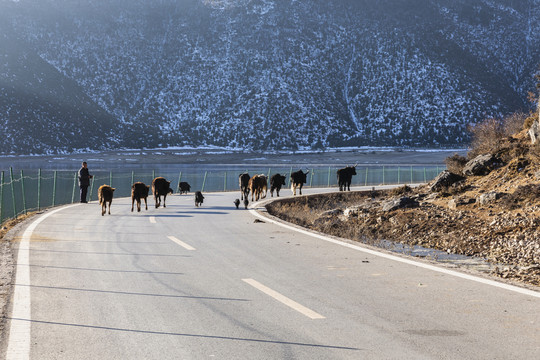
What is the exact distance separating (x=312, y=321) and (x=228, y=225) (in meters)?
10.1

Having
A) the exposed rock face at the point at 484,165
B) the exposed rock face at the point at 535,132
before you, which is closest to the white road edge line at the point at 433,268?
the exposed rock face at the point at 484,165

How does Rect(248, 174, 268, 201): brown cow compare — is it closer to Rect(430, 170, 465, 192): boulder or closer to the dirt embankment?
the dirt embankment

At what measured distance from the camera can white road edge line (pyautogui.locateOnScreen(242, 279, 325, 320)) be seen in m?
6.04

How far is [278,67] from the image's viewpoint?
420ft

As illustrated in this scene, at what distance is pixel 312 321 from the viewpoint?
5762mm

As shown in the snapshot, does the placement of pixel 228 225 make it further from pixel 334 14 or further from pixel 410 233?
pixel 334 14

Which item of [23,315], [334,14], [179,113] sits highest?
[334,14]

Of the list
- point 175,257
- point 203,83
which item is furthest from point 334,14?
point 175,257

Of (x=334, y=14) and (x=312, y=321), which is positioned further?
(x=334, y=14)

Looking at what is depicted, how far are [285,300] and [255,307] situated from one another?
0.46 meters

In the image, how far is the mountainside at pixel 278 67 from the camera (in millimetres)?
115438

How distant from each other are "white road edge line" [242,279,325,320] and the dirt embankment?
3.56 meters

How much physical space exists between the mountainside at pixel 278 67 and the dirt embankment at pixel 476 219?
92739 mm

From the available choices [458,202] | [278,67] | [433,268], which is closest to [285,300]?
[433,268]
